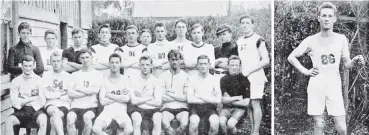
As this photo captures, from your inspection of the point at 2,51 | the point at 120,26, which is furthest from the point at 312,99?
the point at 2,51

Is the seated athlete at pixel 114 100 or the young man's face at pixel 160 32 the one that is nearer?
the seated athlete at pixel 114 100

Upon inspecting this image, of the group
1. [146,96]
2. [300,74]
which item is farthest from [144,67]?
[300,74]

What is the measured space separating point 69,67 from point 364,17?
2.93 meters

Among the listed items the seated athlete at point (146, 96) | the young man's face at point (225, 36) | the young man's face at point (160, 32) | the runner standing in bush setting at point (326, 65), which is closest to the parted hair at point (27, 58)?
the seated athlete at point (146, 96)

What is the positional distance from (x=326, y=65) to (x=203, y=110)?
127 cm

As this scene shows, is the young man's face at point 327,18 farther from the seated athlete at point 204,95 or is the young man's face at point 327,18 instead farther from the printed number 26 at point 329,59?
the seated athlete at point 204,95

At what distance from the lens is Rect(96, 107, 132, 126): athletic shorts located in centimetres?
486

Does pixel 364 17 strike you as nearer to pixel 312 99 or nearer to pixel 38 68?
pixel 312 99

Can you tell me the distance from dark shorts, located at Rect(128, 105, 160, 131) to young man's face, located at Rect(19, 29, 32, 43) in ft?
3.95

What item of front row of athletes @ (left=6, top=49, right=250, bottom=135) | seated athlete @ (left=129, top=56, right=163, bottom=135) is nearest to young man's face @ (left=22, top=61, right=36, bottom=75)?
front row of athletes @ (left=6, top=49, right=250, bottom=135)

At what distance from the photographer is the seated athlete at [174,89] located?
4.89 metres

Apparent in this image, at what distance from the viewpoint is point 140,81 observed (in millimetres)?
4914

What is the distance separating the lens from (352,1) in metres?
4.98

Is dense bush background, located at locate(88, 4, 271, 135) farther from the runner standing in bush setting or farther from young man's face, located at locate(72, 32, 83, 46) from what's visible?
the runner standing in bush setting
